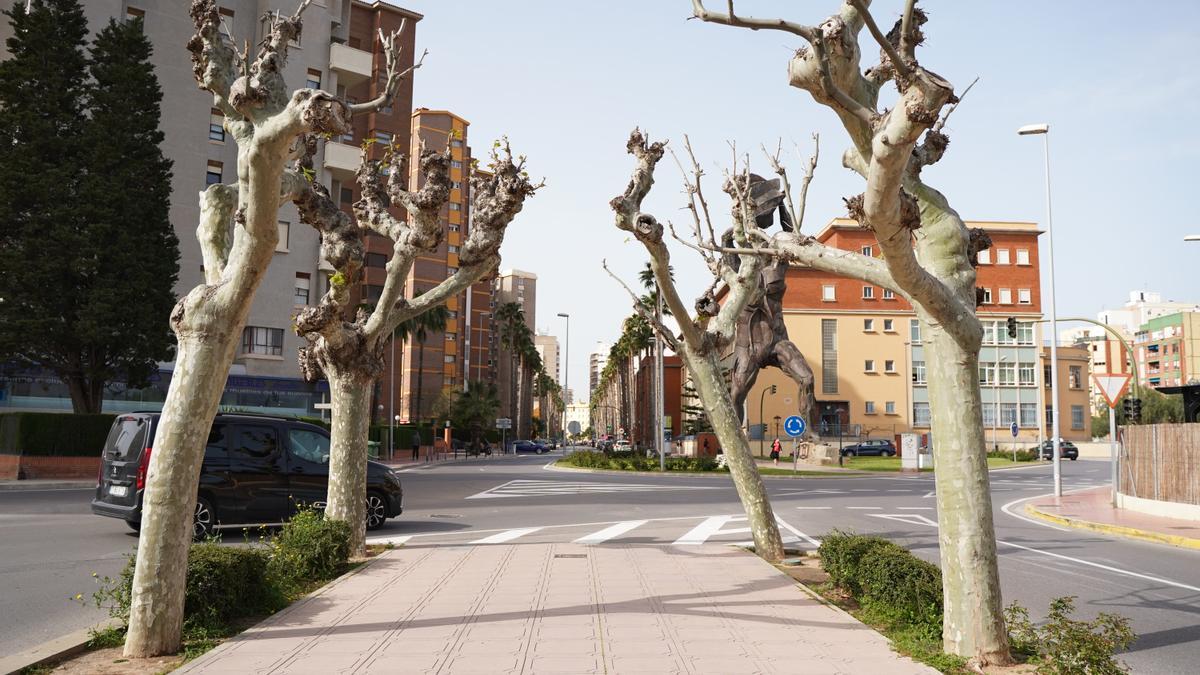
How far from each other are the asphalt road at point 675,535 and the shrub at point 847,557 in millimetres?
1827

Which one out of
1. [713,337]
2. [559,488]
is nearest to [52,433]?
[559,488]

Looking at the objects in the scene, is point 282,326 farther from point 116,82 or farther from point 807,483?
point 807,483

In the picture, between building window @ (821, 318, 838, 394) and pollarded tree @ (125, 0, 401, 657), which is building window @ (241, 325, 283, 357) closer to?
pollarded tree @ (125, 0, 401, 657)

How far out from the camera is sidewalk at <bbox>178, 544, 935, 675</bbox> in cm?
565

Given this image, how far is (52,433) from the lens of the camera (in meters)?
28.0

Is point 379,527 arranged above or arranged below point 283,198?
below

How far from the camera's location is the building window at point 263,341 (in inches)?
1679

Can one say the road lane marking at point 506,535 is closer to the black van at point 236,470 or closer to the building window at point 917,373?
the black van at point 236,470

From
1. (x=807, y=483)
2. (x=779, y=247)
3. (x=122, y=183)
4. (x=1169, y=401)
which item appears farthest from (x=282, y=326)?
(x=1169, y=401)

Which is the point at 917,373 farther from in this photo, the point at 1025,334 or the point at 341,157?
the point at 341,157

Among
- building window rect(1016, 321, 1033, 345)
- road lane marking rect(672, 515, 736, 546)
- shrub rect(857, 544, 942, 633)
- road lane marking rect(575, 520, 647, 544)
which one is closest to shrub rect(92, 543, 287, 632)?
shrub rect(857, 544, 942, 633)

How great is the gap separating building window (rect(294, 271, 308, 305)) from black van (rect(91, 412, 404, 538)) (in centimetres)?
3245

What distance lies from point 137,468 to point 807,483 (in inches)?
992

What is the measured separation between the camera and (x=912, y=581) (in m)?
7.02
